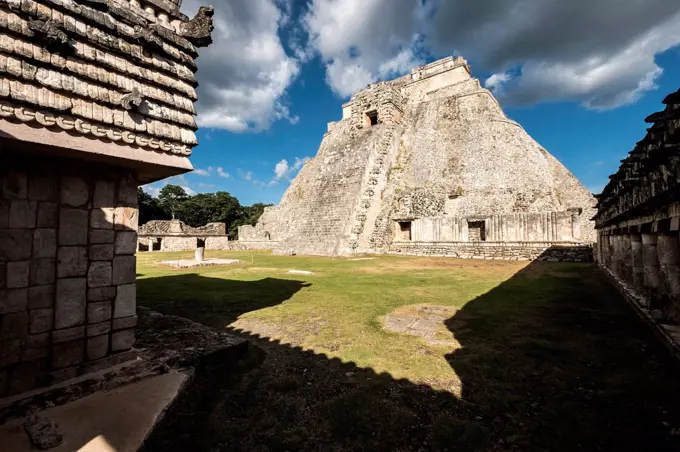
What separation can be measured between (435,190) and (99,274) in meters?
23.3

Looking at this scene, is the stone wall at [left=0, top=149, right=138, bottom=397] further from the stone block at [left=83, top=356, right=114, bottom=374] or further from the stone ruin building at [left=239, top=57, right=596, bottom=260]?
the stone ruin building at [left=239, top=57, right=596, bottom=260]

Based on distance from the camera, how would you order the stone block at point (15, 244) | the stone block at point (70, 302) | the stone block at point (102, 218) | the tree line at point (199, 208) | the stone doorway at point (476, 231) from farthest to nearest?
the tree line at point (199, 208) → the stone doorway at point (476, 231) → the stone block at point (102, 218) → the stone block at point (70, 302) → the stone block at point (15, 244)

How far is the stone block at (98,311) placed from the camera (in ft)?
11.7

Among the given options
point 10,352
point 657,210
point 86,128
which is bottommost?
point 10,352

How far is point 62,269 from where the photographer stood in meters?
3.40

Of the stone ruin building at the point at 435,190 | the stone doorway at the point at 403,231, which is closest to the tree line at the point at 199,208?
the stone ruin building at the point at 435,190

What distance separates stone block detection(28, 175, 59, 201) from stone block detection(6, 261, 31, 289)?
0.66 m

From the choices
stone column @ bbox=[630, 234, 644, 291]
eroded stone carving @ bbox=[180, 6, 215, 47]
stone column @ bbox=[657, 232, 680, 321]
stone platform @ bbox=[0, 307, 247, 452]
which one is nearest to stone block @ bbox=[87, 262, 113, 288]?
stone platform @ bbox=[0, 307, 247, 452]

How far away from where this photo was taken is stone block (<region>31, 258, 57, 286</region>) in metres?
3.27

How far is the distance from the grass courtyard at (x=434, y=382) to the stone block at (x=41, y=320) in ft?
5.17

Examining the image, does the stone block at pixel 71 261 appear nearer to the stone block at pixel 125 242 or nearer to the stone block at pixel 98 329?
the stone block at pixel 125 242

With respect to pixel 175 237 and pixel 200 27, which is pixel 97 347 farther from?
pixel 175 237

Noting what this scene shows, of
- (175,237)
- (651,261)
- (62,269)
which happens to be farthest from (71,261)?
(175,237)

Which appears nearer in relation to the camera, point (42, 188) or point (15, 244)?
point (15, 244)
